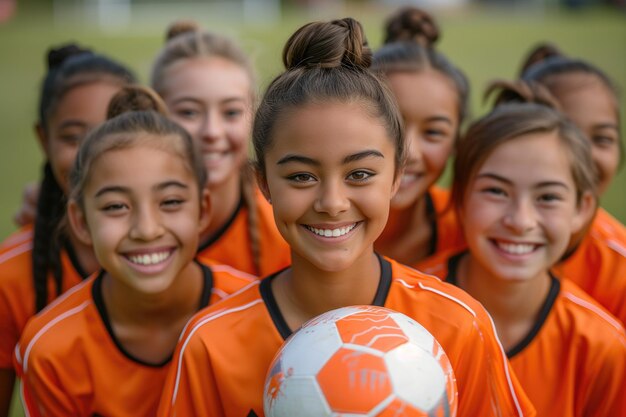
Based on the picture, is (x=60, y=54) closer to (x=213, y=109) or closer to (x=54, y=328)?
(x=213, y=109)

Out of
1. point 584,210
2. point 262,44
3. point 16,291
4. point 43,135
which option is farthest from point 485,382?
point 262,44

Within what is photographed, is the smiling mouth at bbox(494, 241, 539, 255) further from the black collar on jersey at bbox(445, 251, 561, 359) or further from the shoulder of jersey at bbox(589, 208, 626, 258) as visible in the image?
the shoulder of jersey at bbox(589, 208, 626, 258)

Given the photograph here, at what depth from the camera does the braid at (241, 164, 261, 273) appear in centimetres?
354

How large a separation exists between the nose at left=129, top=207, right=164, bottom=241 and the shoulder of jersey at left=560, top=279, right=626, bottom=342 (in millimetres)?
1535

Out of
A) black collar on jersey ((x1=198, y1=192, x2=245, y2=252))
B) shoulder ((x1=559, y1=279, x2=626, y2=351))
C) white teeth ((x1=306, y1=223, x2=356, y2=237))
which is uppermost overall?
white teeth ((x1=306, y1=223, x2=356, y2=237))

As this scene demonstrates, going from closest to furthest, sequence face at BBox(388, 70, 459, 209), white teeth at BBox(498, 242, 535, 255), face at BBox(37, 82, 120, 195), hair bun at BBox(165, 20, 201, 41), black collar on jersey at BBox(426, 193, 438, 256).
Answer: white teeth at BBox(498, 242, 535, 255)
face at BBox(388, 70, 459, 209)
face at BBox(37, 82, 120, 195)
black collar on jersey at BBox(426, 193, 438, 256)
hair bun at BBox(165, 20, 201, 41)

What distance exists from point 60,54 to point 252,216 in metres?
1.28

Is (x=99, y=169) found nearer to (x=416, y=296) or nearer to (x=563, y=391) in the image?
(x=416, y=296)

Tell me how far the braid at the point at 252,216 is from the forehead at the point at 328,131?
3.70ft

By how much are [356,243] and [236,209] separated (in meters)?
1.31

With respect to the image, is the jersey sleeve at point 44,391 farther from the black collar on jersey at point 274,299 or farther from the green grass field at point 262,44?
the green grass field at point 262,44

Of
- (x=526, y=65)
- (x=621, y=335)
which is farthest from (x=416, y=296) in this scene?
(x=526, y=65)

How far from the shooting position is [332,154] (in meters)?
2.29

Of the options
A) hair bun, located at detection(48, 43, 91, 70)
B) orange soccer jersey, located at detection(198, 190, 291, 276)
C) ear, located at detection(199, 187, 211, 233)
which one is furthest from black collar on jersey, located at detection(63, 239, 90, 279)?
hair bun, located at detection(48, 43, 91, 70)
